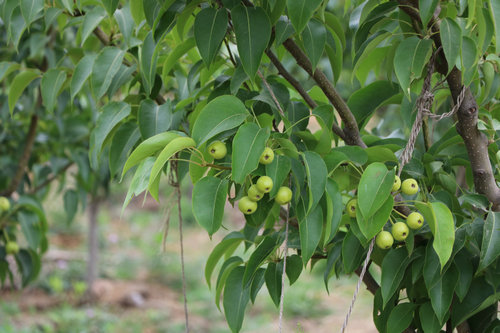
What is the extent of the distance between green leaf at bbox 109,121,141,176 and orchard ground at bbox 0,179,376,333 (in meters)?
2.01

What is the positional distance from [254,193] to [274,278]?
0.74 ft

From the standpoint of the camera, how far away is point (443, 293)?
2.93ft

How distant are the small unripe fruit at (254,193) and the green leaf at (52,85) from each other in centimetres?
58

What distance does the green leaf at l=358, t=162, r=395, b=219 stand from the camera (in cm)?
78

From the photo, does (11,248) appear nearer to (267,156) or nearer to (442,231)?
(267,156)

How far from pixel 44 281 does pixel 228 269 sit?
3.70 m

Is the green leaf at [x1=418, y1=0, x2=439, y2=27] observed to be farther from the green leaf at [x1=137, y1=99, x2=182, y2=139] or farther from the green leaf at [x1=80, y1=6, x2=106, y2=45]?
the green leaf at [x1=80, y1=6, x2=106, y2=45]

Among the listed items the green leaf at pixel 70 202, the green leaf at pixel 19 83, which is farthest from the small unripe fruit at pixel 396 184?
the green leaf at pixel 70 202

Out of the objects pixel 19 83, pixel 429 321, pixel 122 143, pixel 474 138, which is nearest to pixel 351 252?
pixel 429 321

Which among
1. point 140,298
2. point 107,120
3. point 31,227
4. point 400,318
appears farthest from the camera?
point 140,298

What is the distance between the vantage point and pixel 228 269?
3.54 feet

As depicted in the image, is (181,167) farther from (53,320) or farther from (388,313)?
(53,320)

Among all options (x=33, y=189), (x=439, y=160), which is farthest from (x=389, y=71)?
(x=33, y=189)

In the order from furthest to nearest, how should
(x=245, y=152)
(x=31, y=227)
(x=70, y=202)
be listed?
1. (x=70, y=202)
2. (x=31, y=227)
3. (x=245, y=152)
